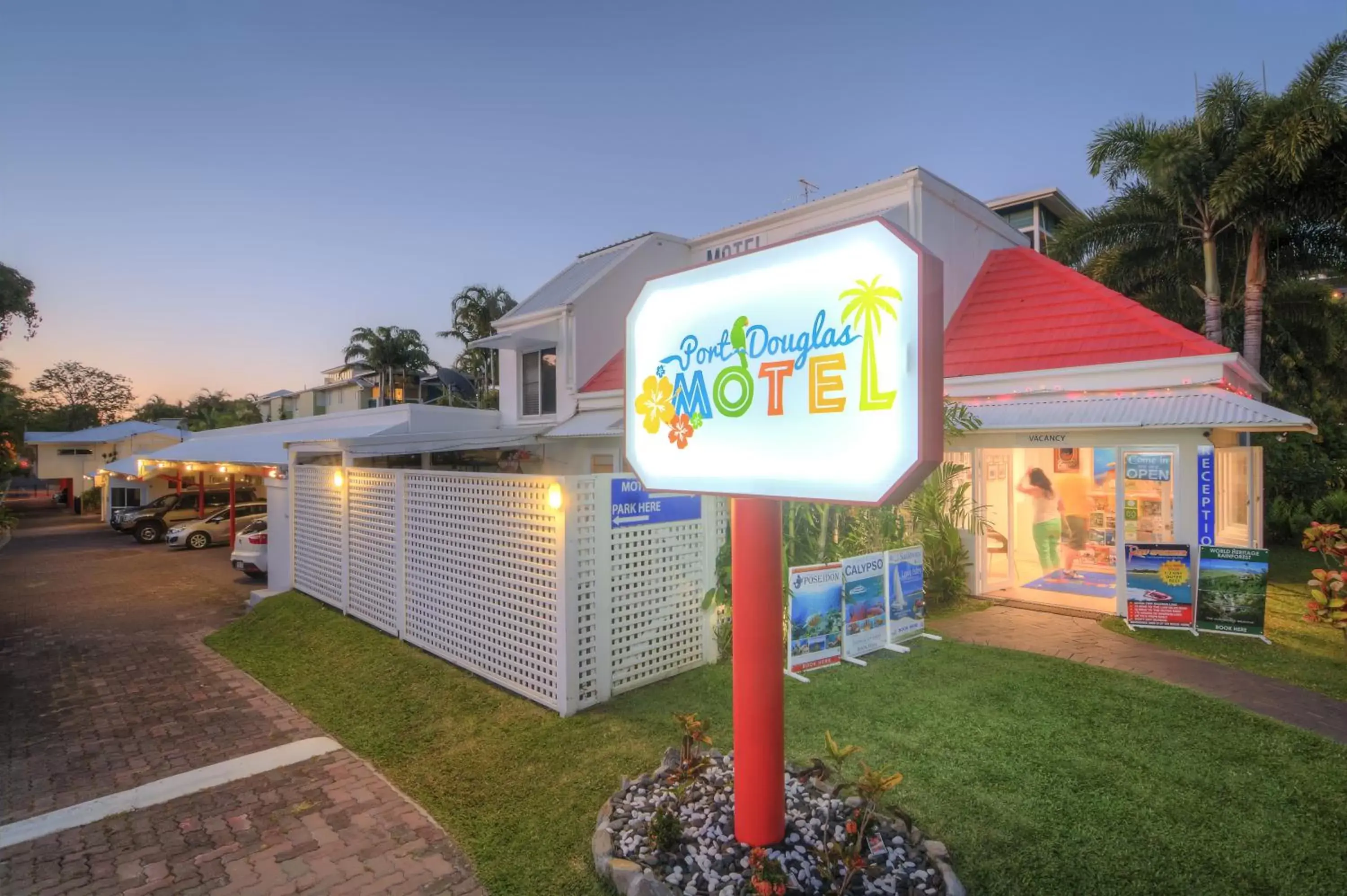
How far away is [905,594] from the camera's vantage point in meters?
8.16

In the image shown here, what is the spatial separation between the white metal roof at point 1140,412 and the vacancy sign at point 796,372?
748 cm

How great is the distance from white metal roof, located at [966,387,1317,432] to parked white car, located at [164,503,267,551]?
20.5 m

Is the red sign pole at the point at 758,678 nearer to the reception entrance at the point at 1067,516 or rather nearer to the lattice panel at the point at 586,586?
the lattice panel at the point at 586,586

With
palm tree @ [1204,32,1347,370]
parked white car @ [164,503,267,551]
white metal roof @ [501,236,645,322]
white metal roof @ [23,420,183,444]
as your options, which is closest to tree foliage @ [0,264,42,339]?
parked white car @ [164,503,267,551]

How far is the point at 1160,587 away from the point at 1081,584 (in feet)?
8.91

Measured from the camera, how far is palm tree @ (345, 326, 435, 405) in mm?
38969

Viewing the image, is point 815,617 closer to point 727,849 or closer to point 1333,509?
point 727,849

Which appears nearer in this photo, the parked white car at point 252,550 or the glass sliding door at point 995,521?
the glass sliding door at point 995,521

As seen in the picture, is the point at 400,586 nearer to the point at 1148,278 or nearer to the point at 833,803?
the point at 833,803

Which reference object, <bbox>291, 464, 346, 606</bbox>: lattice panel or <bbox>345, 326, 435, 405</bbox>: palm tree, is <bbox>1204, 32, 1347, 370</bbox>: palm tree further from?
<bbox>345, 326, 435, 405</bbox>: palm tree

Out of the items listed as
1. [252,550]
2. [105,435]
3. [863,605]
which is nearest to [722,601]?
[863,605]

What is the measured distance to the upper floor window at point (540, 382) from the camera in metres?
17.3

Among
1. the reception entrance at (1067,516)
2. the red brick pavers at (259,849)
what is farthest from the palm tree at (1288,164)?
the red brick pavers at (259,849)

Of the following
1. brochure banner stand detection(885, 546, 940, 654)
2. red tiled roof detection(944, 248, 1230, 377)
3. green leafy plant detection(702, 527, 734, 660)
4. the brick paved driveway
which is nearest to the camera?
the brick paved driveway
